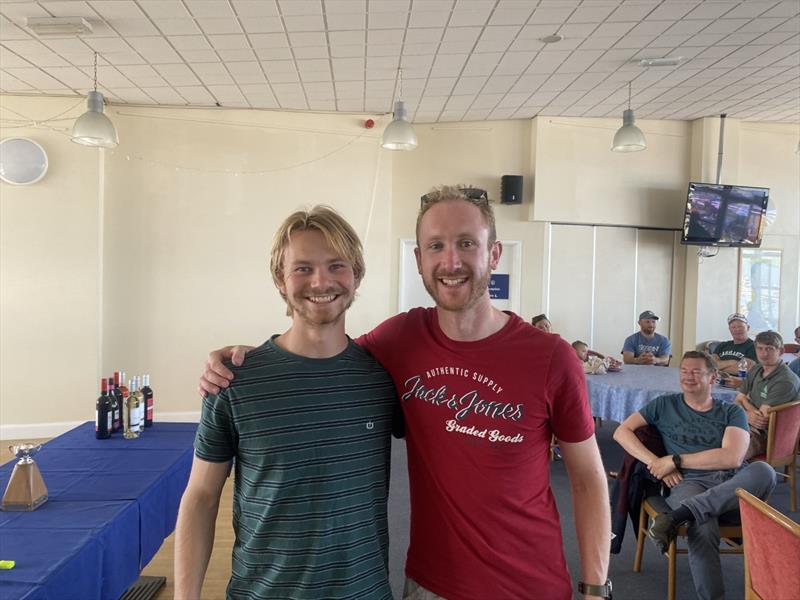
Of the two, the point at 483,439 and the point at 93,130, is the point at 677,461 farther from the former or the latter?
the point at 93,130

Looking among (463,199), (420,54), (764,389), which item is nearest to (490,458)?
(463,199)

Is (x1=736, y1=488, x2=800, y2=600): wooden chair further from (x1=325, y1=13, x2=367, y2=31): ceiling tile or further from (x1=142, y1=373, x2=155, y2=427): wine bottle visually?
(x1=325, y1=13, x2=367, y2=31): ceiling tile

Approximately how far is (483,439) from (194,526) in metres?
0.71

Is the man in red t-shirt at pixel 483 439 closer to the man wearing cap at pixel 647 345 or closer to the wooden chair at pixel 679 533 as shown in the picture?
the wooden chair at pixel 679 533

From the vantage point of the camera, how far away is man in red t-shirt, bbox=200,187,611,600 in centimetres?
133

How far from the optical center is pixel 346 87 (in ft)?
18.3

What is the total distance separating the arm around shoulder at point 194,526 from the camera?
4.19 feet

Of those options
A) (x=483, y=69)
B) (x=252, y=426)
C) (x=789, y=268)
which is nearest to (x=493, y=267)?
(x=252, y=426)

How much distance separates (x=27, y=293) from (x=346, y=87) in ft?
13.1

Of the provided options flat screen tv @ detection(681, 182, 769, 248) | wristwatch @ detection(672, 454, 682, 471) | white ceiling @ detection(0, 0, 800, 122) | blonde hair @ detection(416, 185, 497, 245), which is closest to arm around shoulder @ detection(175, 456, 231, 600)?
blonde hair @ detection(416, 185, 497, 245)

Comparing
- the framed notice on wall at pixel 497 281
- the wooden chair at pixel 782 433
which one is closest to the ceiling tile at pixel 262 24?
the framed notice on wall at pixel 497 281

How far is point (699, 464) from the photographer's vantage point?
2891 mm

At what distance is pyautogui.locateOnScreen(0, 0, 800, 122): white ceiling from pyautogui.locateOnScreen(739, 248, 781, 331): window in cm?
187

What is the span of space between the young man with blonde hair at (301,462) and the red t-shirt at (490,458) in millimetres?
114
